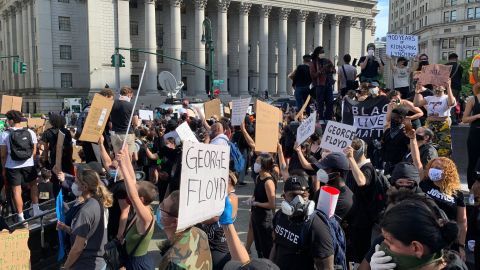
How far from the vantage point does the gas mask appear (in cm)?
347

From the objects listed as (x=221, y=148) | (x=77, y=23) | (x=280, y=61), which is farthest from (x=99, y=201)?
(x=280, y=61)

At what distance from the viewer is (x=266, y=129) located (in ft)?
19.8

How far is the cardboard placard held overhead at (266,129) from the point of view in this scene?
5926 mm

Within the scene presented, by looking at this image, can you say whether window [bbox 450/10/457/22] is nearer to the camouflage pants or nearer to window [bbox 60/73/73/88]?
window [bbox 60/73/73/88]

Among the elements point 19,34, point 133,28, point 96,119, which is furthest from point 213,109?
point 19,34

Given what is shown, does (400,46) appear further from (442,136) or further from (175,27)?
(175,27)

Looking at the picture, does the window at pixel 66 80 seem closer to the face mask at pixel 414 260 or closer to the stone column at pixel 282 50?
the stone column at pixel 282 50

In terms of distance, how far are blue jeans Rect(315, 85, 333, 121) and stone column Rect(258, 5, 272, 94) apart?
50.8m

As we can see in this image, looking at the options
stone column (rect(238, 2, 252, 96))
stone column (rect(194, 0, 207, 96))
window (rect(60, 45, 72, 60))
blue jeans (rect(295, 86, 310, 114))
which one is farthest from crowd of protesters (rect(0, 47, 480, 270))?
stone column (rect(238, 2, 252, 96))

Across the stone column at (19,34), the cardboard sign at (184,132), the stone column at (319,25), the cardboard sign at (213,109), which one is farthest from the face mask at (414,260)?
the stone column at (319,25)

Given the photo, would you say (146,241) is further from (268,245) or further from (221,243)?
(268,245)

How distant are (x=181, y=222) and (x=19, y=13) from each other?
65635mm

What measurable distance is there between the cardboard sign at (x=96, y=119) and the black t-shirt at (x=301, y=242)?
338 centimetres

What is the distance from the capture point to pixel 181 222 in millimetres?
2494
